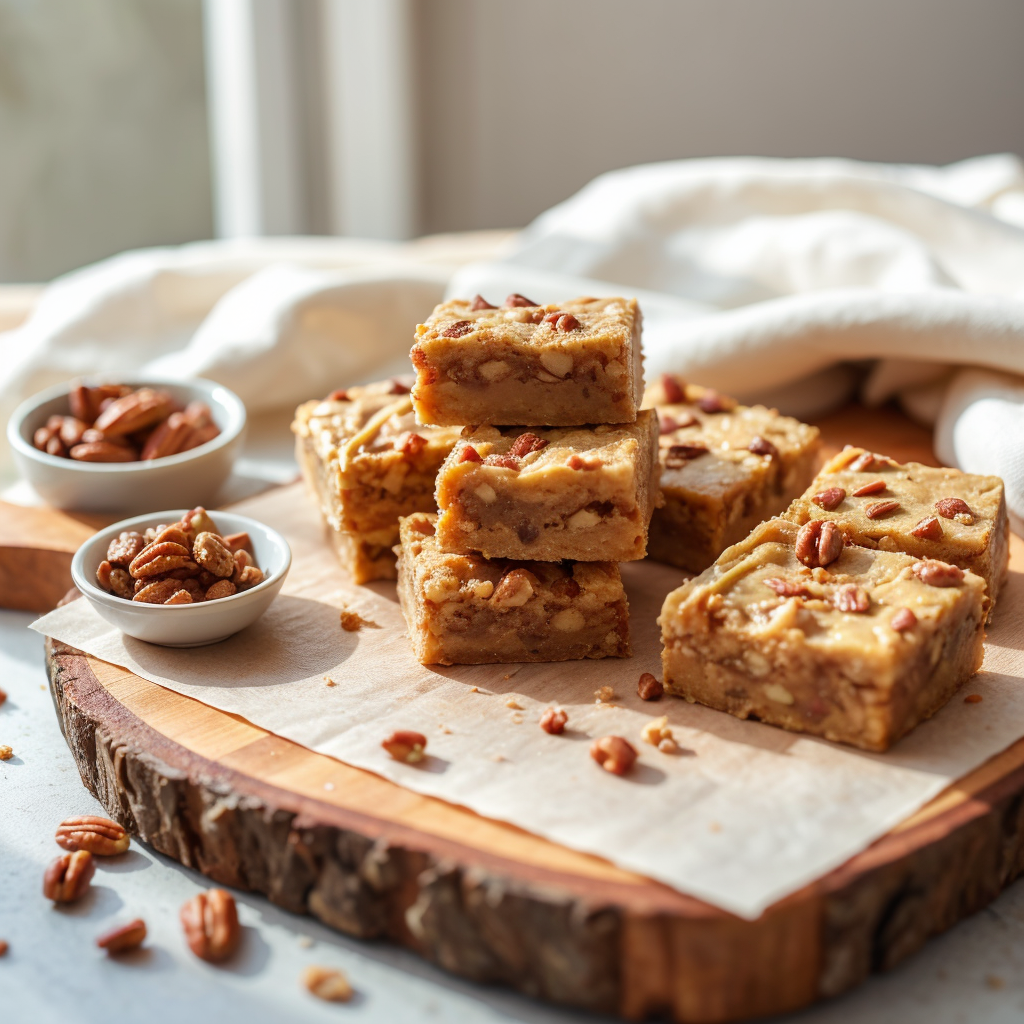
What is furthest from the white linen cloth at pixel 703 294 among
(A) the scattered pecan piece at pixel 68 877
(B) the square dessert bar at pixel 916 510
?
(A) the scattered pecan piece at pixel 68 877

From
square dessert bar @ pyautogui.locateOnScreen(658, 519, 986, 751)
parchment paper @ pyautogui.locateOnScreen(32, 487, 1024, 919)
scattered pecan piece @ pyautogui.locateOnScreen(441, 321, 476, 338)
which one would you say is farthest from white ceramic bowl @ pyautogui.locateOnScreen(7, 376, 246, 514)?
square dessert bar @ pyautogui.locateOnScreen(658, 519, 986, 751)

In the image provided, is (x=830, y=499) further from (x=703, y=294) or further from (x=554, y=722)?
(x=703, y=294)

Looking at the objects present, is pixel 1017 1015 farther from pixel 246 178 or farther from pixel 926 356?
pixel 246 178

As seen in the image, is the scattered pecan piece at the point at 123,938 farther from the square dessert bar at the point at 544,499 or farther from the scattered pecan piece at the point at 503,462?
the scattered pecan piece at the point at 503,462

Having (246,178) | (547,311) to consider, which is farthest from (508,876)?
(246,178)

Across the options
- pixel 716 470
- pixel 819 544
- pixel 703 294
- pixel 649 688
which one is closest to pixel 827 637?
pixel 819 544

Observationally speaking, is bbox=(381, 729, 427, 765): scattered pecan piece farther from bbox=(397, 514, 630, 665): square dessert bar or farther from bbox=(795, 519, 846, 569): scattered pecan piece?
bbox=(795, 519, 846, 569): scattered pecan piece
